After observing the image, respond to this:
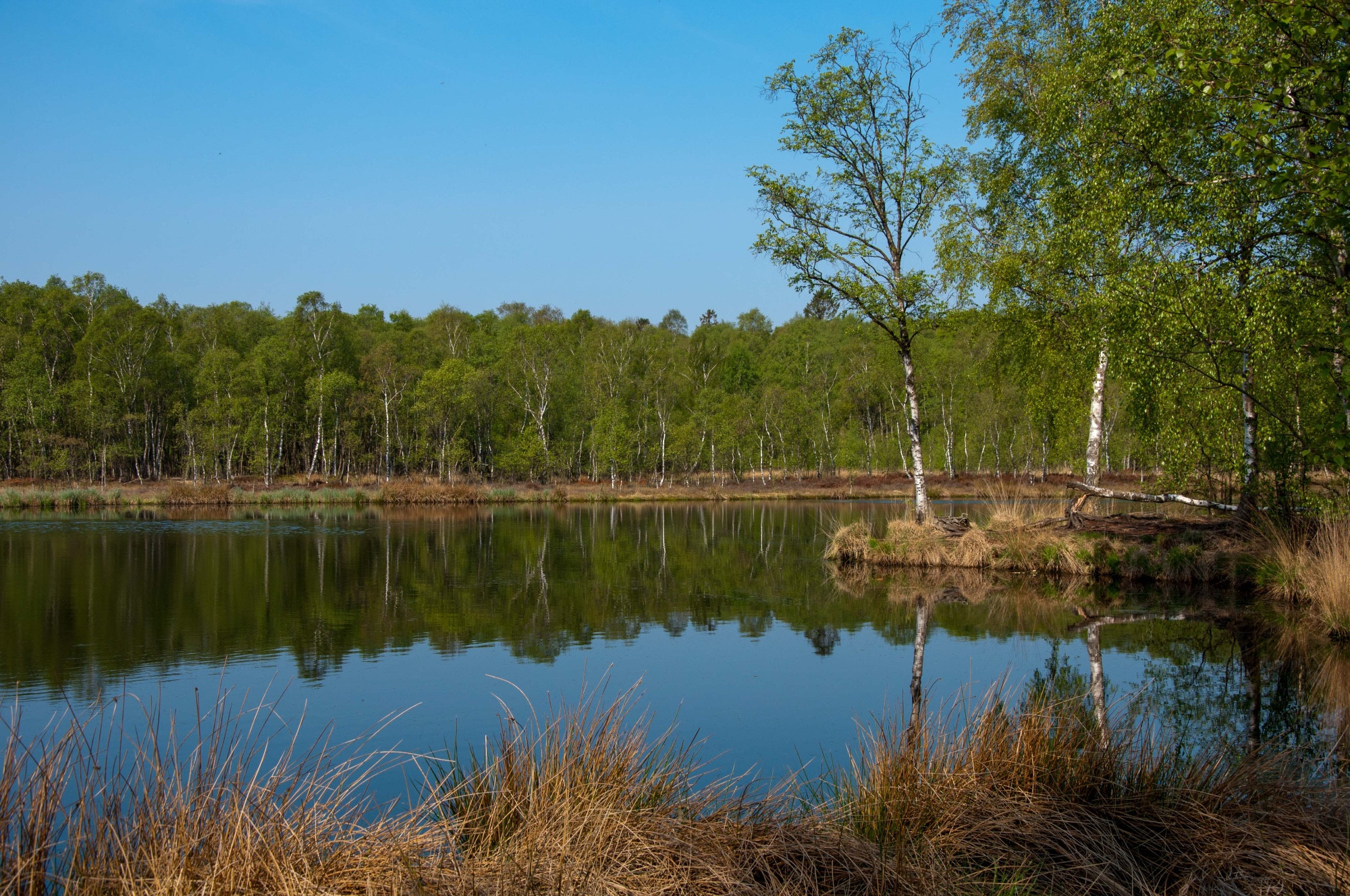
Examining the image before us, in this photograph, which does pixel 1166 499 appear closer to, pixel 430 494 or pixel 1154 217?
pixel 1154 217

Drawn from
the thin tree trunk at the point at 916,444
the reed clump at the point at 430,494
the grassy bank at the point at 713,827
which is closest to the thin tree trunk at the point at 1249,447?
the thin tree trunk at the point at 916,444

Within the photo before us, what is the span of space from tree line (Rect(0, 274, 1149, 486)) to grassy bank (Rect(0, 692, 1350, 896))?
52.3 m

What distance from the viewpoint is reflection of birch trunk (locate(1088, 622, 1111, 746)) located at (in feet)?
21.2

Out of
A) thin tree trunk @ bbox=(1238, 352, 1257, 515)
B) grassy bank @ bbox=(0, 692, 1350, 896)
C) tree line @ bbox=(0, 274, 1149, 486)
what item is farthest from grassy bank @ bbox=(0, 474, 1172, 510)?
grassy bank @ bbox=(0, 692, 1350, 896)

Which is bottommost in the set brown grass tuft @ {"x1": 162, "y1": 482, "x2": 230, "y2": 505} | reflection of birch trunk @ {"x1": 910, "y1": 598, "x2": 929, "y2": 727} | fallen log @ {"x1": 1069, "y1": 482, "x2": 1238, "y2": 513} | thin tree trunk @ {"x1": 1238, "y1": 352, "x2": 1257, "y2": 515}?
reflection of birch trunk @ {"x1": 910, "y1": 598, "x2": 929, "y2": 727}

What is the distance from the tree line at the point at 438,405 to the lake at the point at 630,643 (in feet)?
127

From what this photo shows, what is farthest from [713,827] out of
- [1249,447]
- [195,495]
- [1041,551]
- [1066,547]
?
[195,495]

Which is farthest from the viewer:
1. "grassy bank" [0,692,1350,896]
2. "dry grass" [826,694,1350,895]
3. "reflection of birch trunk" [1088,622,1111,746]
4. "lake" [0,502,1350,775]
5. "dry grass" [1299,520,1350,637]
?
"dry grass" [1299,520,1350,637]

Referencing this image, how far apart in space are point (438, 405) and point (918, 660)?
2144 inches

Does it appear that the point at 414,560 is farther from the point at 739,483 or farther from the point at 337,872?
the point at 739,483

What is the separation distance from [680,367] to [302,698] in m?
69.5

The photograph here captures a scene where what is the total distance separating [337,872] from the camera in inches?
171

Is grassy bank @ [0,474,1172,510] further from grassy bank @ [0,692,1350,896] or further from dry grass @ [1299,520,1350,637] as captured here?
grassy bank @ [0,692,1350,896]

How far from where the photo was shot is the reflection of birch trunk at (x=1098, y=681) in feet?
21.2
